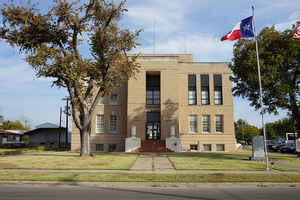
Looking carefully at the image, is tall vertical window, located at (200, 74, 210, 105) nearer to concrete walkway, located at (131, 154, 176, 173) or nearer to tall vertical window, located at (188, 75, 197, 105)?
tall vertical window, located at (188, 75, 197, 105)

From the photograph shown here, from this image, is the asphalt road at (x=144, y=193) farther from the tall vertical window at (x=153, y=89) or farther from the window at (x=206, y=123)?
the tall vertical window at (x=153, y=89)

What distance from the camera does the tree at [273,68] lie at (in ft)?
70.2

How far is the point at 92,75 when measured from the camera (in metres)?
21.4

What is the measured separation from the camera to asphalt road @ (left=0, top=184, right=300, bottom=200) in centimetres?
807

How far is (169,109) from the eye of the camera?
106ft

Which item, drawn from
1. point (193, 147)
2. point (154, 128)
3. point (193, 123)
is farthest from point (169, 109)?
point (193, 147)

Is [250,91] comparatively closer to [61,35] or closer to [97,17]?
[97,17]

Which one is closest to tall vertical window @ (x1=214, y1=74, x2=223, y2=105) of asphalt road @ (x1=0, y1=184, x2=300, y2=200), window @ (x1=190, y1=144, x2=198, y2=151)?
window @ (x1=190, y1=144, x2=198, y2=151)

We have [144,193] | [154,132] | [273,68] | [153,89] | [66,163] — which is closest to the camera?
[144,193]

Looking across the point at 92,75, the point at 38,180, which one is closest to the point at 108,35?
the point at 92,75

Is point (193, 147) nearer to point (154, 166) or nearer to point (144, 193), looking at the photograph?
point (154, 166)

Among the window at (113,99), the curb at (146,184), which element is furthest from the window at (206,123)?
the curb at (146,184)

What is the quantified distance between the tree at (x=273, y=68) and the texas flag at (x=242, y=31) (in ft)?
15.2

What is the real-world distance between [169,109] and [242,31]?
55.0ft
